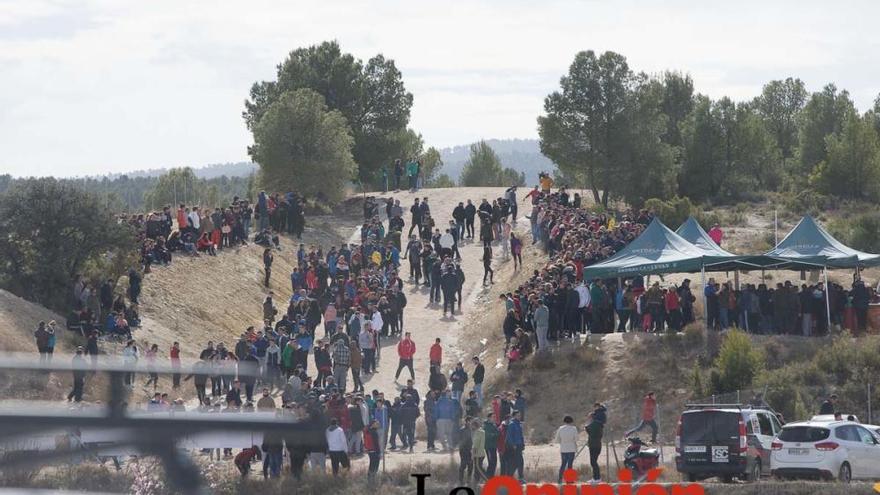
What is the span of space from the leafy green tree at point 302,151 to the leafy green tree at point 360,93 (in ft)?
34.5

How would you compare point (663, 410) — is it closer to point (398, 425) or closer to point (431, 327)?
point (398, 425)

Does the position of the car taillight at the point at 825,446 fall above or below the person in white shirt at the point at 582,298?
below

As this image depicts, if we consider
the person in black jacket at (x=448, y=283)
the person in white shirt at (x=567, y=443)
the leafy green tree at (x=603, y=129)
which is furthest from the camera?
the leafy green tree at (x=603, y=129)

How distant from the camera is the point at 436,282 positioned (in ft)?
132

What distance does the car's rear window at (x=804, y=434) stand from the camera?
75.0ft

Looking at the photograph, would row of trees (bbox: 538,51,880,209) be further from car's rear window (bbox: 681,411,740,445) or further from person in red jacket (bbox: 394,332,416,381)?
car's rear window (bbox: 681,411,740,445)

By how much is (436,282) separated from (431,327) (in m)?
2.37

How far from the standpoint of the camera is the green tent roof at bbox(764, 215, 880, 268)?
31344mm

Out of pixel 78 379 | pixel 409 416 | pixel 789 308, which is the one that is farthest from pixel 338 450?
pixel 78 379

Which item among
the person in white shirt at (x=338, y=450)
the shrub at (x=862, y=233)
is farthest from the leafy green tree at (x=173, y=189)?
the person in white shirt at (x=338, y=450)

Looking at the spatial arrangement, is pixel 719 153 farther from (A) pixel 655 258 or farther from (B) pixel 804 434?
(B) pixel 804 434

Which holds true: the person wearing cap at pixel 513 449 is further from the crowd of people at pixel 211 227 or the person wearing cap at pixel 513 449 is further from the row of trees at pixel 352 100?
the row of trees at pixel 352 100

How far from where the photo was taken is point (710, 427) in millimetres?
22844

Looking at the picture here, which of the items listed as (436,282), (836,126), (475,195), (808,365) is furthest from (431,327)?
(836,126)
